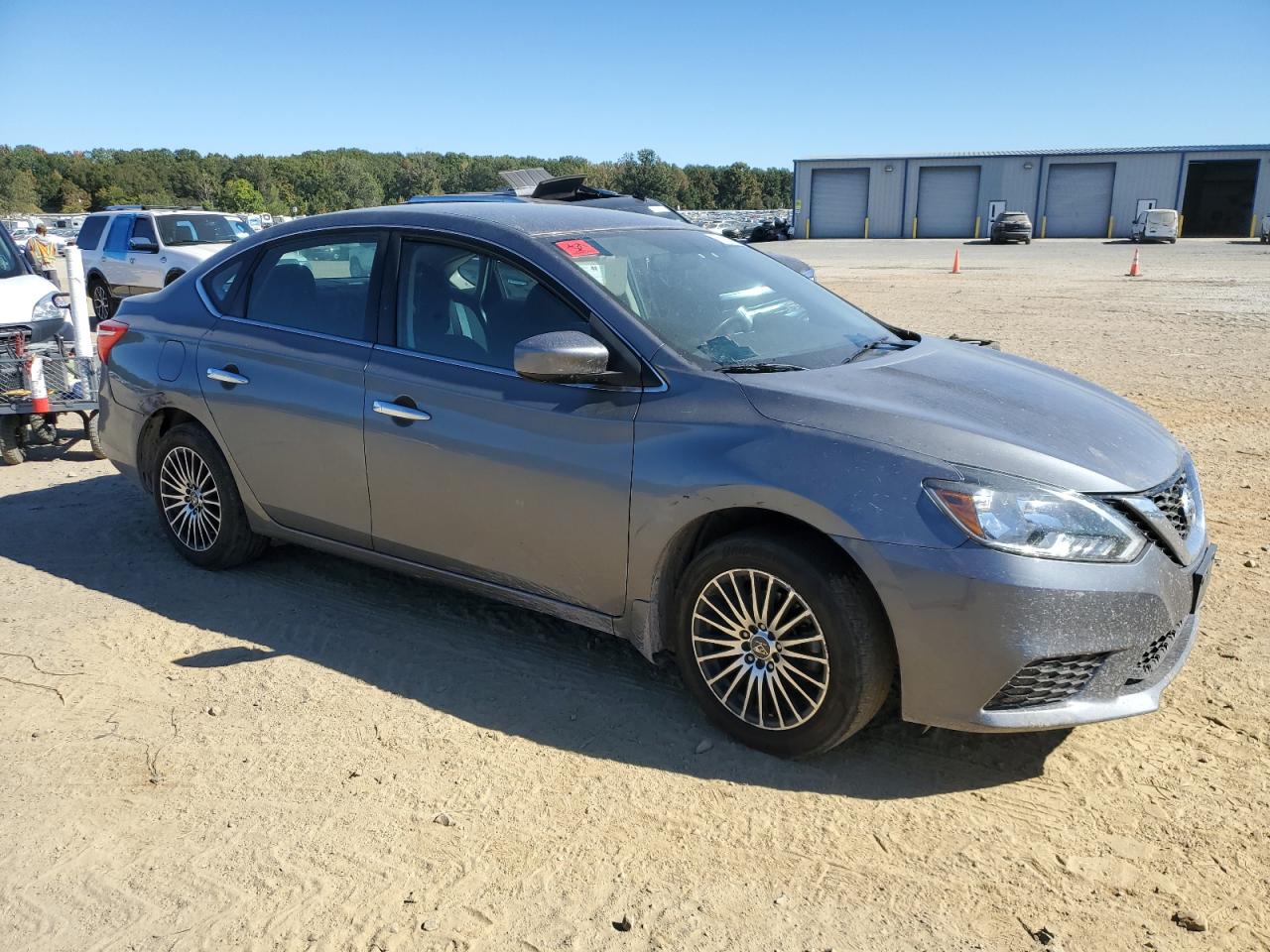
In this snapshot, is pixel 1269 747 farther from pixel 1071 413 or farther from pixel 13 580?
pixel 13 580

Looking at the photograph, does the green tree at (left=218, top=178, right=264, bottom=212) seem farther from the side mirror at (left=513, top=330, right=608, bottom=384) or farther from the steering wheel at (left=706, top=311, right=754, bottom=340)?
the side mirror at (left=513, top=330, right=608, bottom=384)

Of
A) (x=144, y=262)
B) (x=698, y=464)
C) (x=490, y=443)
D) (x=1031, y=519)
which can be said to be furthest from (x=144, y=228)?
(x=1031, y=519)

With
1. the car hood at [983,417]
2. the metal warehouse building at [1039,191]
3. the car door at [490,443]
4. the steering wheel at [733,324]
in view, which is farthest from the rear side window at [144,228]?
the metal warehouse building at [1039,191]

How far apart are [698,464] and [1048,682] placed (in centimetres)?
129

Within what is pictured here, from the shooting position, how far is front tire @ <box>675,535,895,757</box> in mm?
3215

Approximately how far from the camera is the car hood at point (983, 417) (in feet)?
10.4

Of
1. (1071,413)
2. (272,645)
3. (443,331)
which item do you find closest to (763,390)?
(1071,413)

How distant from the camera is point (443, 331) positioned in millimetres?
4211

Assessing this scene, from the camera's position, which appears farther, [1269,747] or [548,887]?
[1269,747]

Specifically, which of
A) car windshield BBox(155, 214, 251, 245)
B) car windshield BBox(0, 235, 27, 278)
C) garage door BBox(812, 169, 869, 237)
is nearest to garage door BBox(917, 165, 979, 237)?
garage door BBox(812, 169, 869, 237)

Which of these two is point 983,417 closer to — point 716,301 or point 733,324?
point 733,324

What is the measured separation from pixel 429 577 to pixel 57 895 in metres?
1.82

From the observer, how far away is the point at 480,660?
14.0 feet

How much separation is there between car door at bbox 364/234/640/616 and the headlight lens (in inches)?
202
